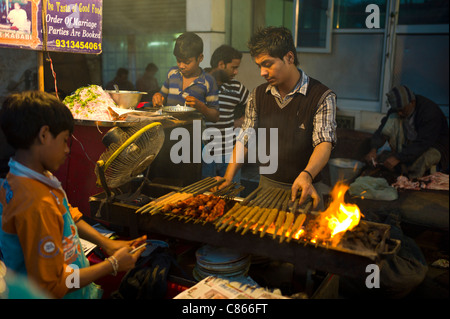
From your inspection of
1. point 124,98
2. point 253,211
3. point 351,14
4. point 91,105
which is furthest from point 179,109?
point 351,14

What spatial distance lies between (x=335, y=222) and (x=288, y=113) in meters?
1.30

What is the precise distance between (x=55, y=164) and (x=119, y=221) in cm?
103

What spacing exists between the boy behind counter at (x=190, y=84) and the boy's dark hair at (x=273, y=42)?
67.8 inches

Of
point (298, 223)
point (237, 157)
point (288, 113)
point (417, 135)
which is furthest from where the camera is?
point (417, 135)

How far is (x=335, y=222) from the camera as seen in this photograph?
9.10 feet

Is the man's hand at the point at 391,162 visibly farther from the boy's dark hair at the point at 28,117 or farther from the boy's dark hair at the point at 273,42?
the boy's dark hair at the point at 28,117

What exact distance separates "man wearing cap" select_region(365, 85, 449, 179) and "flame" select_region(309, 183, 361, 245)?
3976mm

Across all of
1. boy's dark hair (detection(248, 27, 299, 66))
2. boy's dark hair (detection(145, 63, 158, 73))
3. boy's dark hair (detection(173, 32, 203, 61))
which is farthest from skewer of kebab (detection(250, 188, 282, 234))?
boy's dark hair (detection(145, 63, 158, 73))

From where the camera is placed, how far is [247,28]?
9523 millimetres

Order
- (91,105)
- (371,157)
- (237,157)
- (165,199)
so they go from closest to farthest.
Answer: (165,199) < (237,157) < (91,105) < (371,157)

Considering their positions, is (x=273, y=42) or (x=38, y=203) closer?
(x=38, y=203)

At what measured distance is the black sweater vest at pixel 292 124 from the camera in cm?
363

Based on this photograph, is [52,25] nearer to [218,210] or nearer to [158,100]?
[158,100]
